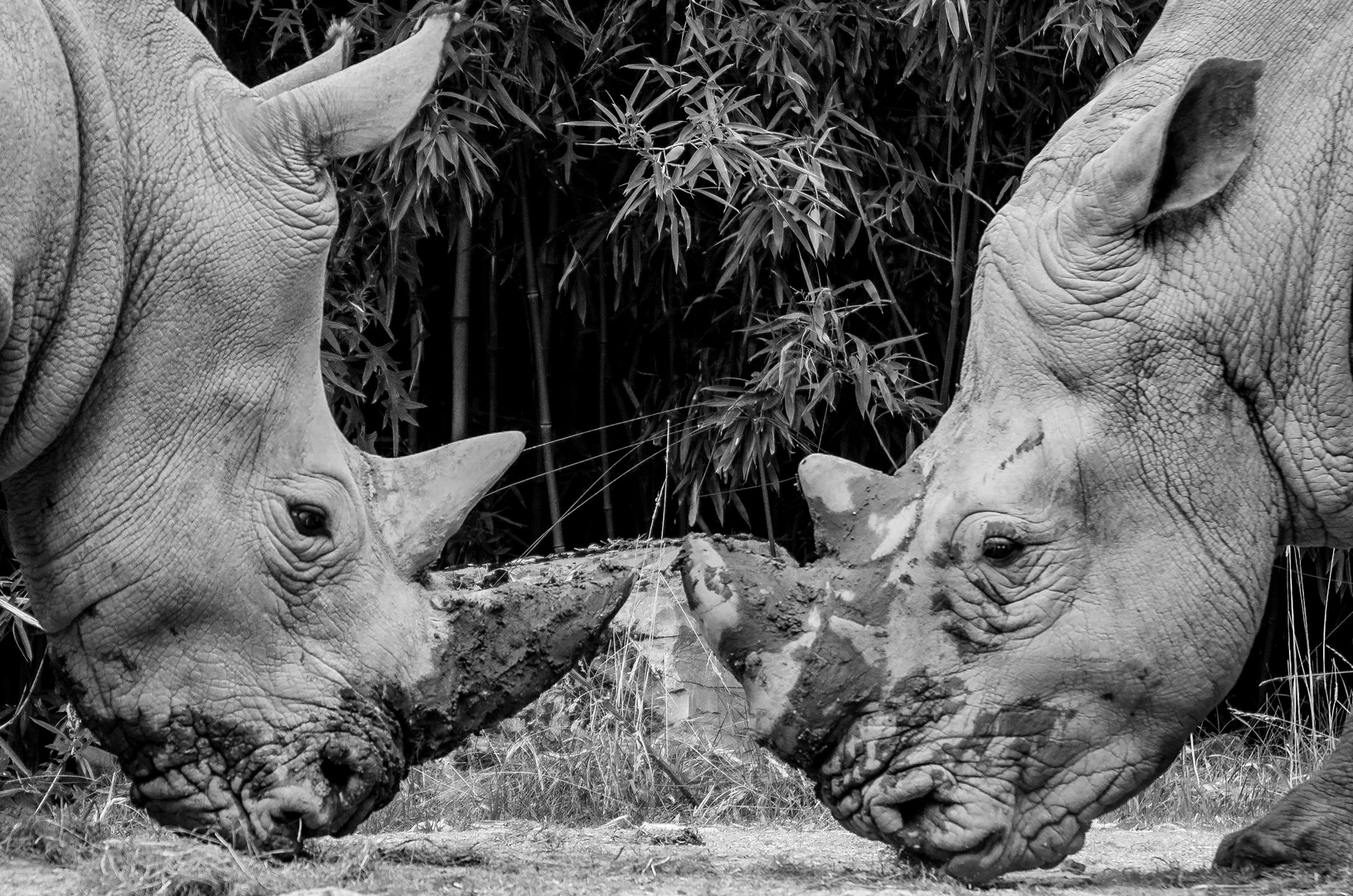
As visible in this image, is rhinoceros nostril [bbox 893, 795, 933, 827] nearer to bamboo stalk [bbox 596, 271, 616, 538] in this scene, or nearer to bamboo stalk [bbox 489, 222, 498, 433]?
bamboo stalk [bbox 596, 271, 616, 538]

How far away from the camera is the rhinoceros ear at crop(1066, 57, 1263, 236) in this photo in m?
3.72

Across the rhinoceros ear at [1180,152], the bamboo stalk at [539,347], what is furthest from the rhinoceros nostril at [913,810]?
the bamboo stalk at [539,347]

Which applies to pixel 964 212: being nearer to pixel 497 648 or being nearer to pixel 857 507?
pixel 857 507

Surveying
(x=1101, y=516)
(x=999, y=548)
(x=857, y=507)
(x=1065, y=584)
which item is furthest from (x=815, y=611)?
Result: (x=1101, y=516)

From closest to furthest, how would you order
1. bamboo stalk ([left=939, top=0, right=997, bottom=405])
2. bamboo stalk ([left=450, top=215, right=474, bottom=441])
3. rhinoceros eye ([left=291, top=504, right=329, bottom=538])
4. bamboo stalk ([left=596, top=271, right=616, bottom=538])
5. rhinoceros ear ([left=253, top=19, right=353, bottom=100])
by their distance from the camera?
rhinoceros eye ([left=291, top=504, right=329, bottom=538]) → rhinoceros ear ([left=253, top=19, right=353, bottom=100]) → bamboo stalk ([left=939, top=0, right=997, bottom=405]) → bamboo stalk ([left=450, top=215, right=474, bottom=441]) → bamboo stalk ([left=596, top=271, right=616, bottom=538])

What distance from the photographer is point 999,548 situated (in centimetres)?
381

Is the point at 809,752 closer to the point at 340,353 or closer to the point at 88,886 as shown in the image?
the point at 88,886

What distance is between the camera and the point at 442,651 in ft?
12.9

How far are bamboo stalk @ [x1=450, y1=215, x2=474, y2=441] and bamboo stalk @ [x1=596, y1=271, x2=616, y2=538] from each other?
1.65 ft

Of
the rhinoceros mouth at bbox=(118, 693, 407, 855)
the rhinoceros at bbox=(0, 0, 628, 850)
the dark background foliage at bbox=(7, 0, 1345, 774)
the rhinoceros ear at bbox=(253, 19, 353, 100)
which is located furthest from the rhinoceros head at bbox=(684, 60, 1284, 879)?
the dark background foliage at bbox=(7, 0, 1345, 774)

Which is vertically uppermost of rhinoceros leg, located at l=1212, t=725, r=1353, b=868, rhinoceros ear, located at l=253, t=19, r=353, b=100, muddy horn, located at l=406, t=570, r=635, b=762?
rhinoceros ear, located at l=253, t=19, r=353, b=100

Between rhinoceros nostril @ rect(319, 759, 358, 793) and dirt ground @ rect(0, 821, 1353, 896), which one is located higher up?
rhinoceros nostril @ rect(319, 759, 358, 793)

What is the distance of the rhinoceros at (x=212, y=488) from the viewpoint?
12.3 ft

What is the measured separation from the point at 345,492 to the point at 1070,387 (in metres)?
1.57
